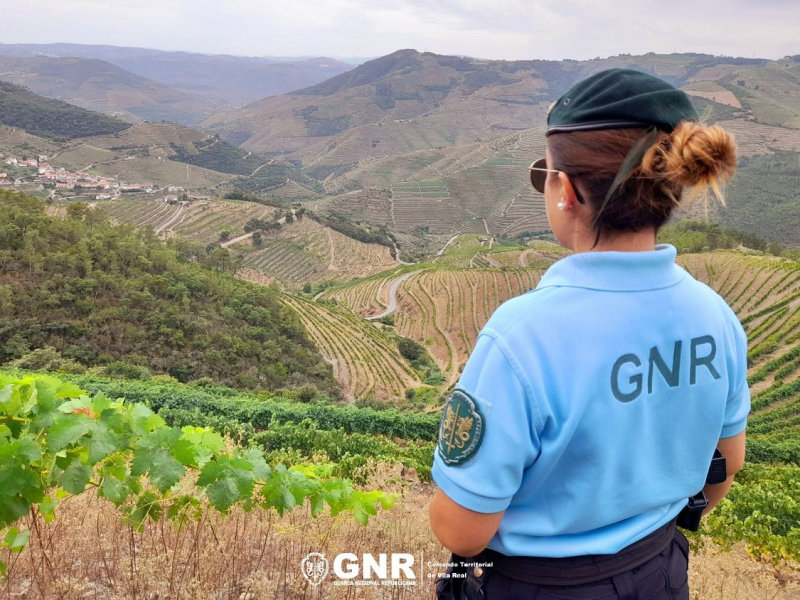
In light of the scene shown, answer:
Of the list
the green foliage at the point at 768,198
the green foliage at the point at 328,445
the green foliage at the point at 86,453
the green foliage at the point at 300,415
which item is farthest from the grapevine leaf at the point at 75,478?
the green foliage at the point at 768,198

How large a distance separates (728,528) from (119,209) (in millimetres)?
77112

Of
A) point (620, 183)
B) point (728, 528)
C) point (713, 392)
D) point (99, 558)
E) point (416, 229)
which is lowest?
point (416, 229)

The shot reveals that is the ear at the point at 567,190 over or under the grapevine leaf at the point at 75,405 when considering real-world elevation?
over

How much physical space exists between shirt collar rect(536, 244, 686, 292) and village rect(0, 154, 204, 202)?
276 feet

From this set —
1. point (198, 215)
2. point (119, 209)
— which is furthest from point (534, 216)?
point (119, 209)

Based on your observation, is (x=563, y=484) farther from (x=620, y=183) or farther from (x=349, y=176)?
(x=349, y=176)

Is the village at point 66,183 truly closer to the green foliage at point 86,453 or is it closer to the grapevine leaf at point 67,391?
the grapevine leaf at point 67,391

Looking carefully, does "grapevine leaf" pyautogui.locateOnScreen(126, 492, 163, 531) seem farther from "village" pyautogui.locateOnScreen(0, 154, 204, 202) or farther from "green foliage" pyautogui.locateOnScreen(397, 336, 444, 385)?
"village" pyautogui.locateOnScreen(0, 154, 204, 202)

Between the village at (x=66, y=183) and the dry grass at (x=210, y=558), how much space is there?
269 ft

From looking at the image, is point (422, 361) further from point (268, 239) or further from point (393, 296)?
point (268, 239)

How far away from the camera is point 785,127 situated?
145375 mm

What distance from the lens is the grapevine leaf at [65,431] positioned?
1.85m

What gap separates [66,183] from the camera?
86.3 m

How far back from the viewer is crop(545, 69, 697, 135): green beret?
1182 millimetres
